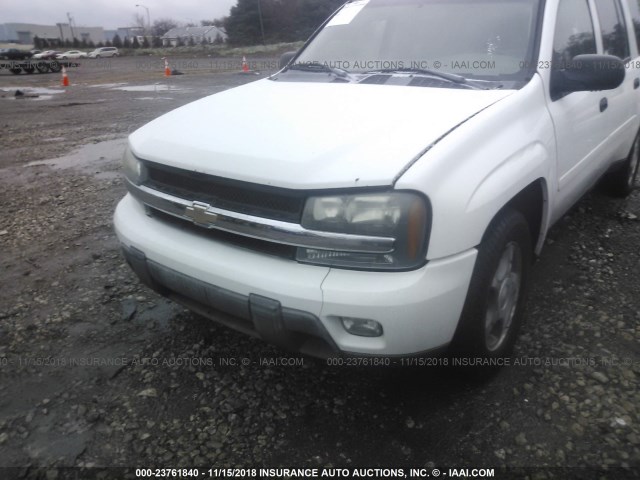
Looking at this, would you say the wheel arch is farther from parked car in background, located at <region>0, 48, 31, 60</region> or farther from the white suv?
parked car in background, located at <region>0, 48, 31, 60</region>

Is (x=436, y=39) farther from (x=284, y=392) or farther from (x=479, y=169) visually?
(x=284, y=392)

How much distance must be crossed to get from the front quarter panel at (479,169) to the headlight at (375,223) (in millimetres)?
42

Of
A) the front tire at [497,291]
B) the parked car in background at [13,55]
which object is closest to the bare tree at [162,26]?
the parked car in background at [13,55]

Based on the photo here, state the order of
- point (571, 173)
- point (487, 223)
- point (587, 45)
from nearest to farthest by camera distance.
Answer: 1. point (487, 223)
2. point (571, 173)
3. point (587, 45)

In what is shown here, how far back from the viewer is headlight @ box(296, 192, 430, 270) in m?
1.74

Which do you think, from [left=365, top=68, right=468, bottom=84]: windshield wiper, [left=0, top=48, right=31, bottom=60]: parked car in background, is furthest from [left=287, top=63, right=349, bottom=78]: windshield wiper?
[left=0, top=48, right=31, bottom=60]: parked car in background

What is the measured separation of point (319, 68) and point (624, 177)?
2.95m

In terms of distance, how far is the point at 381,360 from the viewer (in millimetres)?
1896

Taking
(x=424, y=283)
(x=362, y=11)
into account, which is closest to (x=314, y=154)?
(x=424, y=283)

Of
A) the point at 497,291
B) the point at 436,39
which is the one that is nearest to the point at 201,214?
the point at 497,291

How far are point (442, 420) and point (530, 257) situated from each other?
2.87 ft

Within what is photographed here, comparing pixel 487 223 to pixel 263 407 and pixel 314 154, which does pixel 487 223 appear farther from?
pixel 263 407

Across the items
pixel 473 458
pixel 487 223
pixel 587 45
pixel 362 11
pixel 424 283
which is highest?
pixel 362 11

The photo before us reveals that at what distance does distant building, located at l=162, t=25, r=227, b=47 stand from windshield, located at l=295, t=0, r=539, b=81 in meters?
59.1
